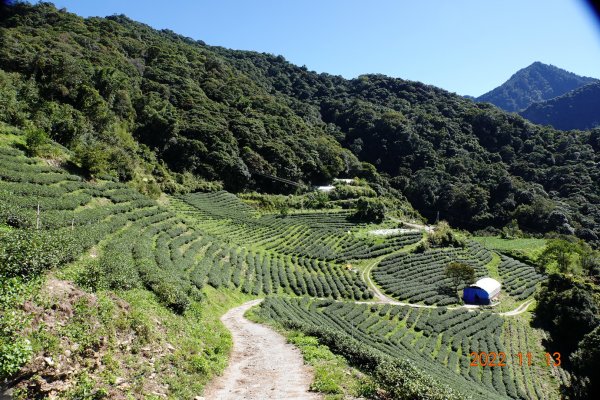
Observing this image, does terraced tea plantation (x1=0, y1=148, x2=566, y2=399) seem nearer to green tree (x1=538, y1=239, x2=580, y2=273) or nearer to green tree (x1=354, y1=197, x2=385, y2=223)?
green tree (x1=538, y1=239, x2=580, y2=273)

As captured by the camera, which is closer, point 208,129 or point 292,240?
point 292,240

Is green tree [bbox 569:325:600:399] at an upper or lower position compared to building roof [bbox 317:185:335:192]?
lower

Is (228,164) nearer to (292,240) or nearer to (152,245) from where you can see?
(292,240)

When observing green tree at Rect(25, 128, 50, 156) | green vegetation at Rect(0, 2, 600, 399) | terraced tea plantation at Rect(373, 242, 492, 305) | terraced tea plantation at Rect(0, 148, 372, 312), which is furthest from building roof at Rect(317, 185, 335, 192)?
green tree at Rect(25, 128, 50, 156)

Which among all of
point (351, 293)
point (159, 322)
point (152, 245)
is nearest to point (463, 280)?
point (351, 293)

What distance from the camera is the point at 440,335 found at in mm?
38062

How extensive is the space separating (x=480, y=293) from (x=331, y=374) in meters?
46.1

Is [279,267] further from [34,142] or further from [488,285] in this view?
[488,285]

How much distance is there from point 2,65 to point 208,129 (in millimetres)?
42371

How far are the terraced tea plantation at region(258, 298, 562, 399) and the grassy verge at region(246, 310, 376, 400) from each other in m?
4.19

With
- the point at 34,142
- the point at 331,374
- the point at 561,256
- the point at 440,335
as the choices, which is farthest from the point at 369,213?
the point at 331,374

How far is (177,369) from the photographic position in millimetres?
12664

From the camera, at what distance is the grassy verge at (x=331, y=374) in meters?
12.1

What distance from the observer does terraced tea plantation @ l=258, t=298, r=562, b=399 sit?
28.4m
